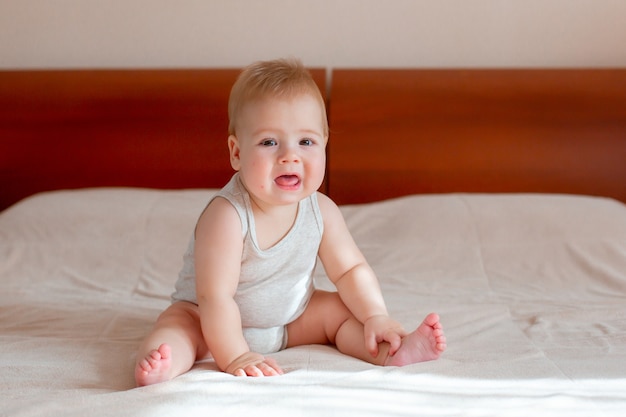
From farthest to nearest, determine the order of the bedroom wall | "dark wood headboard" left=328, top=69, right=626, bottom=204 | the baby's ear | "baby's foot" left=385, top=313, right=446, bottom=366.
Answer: the bedroom wall
"dark wood headboard" left=328, top=69, right=626, bottom=204
the baby's ear
"baby's foot" left=385, top=313, right=446, bottom=366

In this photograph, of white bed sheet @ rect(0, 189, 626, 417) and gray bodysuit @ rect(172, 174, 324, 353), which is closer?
white bed sheet @ rect(0, 189, 626, 417)

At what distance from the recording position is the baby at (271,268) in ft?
4.16

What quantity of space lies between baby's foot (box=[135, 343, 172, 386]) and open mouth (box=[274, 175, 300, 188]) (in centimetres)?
31

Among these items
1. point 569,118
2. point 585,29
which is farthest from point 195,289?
point 585,29

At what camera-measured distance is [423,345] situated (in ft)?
4.13

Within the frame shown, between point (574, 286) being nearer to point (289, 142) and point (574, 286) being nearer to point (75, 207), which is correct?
point (289, 142)

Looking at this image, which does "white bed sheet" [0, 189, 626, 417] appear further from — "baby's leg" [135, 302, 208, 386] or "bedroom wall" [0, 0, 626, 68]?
"bedroom wall" [0, 0, 626, 68]

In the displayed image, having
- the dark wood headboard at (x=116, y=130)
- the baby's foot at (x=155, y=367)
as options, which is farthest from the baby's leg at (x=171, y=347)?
the dark wood headboard at (x=116, y=130)

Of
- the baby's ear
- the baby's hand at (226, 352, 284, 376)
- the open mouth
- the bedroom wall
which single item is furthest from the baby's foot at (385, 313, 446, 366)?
the bedroom wall

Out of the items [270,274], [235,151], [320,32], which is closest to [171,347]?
[270,274]

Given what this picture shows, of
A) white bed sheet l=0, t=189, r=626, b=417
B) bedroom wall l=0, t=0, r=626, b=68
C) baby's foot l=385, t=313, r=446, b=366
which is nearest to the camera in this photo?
white bed sheet l=0, t=189, r=626, b=417

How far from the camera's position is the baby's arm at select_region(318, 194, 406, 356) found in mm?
1373

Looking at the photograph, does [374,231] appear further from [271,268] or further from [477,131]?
[271,268]

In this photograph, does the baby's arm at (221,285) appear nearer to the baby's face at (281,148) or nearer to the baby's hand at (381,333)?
the baby's face at (281,148)
